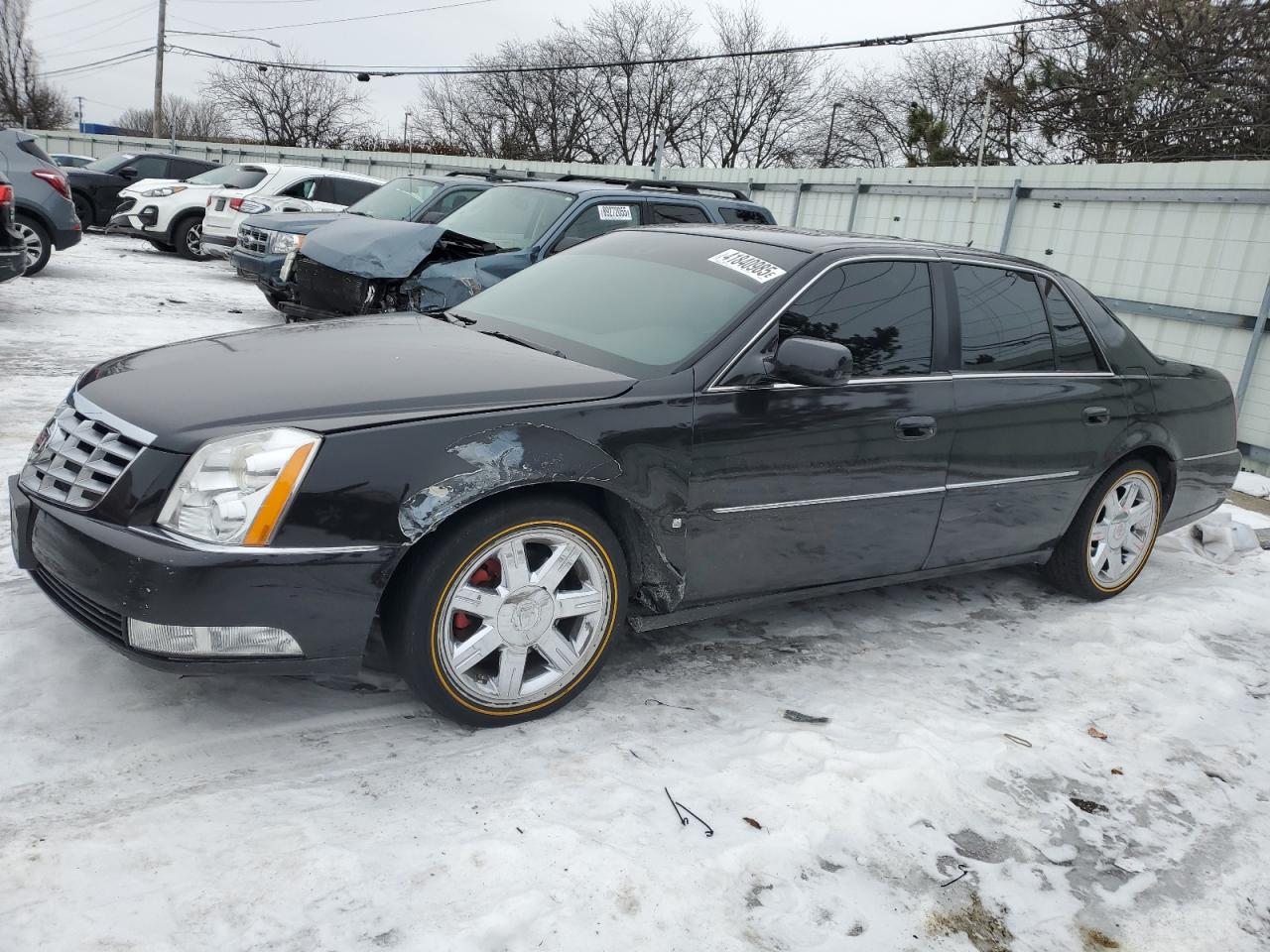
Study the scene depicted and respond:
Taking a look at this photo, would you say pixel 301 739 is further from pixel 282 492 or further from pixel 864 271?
pixel 864 271

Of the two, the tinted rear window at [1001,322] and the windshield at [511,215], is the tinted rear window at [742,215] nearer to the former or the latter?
the windshield at [511,215]

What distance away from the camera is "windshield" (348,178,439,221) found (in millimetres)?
10812

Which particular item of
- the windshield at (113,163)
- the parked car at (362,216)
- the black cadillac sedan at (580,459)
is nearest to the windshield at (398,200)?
the parked car at (362,216)

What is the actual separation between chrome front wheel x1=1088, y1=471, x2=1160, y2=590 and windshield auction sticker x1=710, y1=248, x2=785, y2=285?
2162 millimetres

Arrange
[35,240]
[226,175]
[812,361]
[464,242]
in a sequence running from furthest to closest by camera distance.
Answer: [226,175] → [35,240] → [464,242] → [812,361]

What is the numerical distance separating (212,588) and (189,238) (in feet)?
50.2

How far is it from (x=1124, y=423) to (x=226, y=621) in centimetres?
397

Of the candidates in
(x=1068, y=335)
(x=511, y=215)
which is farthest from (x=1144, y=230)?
(x=1068, y=335)

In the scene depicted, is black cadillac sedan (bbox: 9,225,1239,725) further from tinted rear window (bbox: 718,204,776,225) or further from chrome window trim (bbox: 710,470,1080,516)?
tinted rear window (bbox: 718,204,776,225)

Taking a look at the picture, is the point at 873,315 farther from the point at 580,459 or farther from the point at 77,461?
the point at 77,461

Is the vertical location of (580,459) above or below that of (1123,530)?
above

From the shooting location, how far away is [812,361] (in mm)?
3404

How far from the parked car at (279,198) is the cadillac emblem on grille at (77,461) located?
1127 cm

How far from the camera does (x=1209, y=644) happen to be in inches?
186
